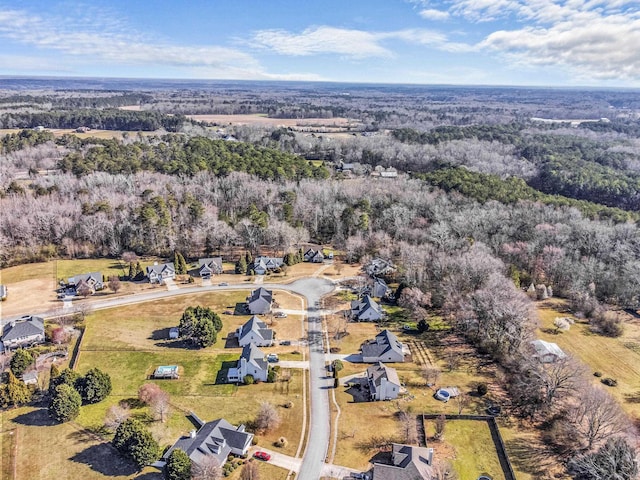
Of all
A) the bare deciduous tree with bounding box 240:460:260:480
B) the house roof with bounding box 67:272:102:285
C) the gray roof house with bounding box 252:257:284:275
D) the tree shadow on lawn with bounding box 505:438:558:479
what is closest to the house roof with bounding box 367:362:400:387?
the tree shadow on lawn with bounding box 505:438:558:479

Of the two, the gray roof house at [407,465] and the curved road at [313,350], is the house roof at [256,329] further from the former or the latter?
the gray roof house at [407,465]

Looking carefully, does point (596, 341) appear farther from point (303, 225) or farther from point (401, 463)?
point (303, 225)

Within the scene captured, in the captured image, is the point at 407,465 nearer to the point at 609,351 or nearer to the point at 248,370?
the point at 248,370

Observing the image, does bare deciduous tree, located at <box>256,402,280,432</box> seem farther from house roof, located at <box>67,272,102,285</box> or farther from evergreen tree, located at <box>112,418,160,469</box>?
house roof, located at <box>67,272,102,285</box>

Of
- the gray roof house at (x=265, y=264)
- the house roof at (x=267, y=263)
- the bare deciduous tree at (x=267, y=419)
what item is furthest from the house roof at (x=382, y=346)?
the house roof at (x=267, y=263)

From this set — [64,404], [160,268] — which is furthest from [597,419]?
[160,268]

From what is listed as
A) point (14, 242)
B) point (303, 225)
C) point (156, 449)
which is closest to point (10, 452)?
point (156, 449)

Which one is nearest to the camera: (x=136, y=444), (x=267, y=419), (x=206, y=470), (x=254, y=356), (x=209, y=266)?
(x=206, y=470)
